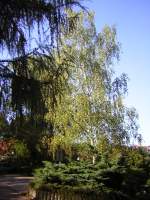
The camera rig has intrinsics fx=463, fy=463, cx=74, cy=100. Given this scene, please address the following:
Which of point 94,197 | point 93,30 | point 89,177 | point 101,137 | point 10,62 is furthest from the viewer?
point 93,30

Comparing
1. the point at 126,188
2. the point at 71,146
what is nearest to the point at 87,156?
the point at 71,146

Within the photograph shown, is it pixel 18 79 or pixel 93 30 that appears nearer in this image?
pixel 18 79

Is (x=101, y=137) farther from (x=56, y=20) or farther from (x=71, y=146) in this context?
(x=56, y=20)

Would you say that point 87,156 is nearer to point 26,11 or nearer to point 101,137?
point 101,137

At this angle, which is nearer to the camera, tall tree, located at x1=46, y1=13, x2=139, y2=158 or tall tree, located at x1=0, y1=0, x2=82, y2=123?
tall tree, located at x1=0, y1=0, x2=82, y2=123

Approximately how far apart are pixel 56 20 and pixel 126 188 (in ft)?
26.2

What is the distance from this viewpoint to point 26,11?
7.05 metres

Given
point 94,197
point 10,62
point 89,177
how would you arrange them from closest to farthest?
point 10,62 → point 94,197 → point 89,177

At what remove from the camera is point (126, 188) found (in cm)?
1393

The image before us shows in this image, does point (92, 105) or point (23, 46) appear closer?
point (23, 46)

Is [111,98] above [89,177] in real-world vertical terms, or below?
above

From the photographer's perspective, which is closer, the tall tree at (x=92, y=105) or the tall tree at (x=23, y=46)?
the tall tree at (x=23, y=46)

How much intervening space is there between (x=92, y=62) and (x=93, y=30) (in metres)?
1.82

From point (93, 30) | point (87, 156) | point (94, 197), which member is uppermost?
point (93, 30)
